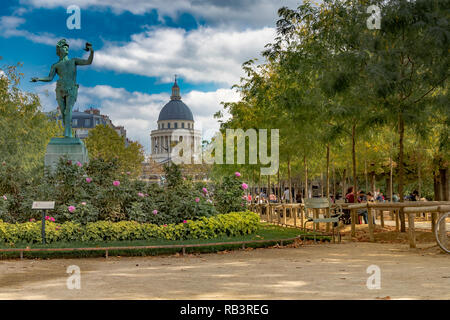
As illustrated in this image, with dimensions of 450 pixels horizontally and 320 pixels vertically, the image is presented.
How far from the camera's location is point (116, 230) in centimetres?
1270

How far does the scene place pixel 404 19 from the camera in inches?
508

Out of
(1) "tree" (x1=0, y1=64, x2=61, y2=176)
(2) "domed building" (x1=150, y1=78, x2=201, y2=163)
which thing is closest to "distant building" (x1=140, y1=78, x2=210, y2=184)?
(2) "domed building" (x1=150, y1=78, x2=201, y2=163)

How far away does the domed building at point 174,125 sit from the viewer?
14207 centimetres

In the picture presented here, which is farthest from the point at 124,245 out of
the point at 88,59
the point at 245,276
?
the point at 88,59

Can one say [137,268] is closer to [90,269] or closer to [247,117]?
[90,269]

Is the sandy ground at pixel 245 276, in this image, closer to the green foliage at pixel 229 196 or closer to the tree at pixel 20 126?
the green foliage at pixel 229 196

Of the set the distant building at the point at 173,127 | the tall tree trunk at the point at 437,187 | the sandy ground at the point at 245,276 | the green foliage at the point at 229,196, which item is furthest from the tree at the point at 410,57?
the distant building at the point at 173,127

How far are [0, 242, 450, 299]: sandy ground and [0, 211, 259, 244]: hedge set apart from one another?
56.3 inches

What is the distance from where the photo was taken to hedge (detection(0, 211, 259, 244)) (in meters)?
12.4

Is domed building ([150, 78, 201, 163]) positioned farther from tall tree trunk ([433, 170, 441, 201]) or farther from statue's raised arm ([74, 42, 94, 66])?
statue's raised arm ([74, 42, 94, 66])

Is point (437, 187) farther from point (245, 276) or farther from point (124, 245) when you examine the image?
point (245, 276)

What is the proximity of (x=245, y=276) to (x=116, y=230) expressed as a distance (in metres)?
5.56

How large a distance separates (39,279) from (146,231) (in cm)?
484
